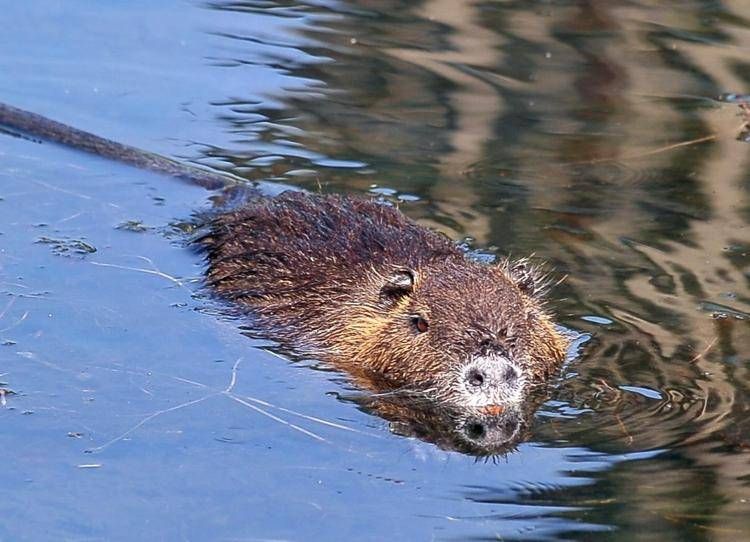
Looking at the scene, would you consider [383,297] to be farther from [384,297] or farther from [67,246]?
[67,246]

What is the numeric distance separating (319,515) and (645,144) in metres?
4.93

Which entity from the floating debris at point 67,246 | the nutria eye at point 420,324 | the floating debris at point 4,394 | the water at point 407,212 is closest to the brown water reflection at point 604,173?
the water at point 407,212

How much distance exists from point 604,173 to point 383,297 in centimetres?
277

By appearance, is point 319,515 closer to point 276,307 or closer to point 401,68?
point 276,307

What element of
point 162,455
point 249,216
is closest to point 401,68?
point 249,216

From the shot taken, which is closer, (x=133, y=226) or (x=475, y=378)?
(x=475, y=378)

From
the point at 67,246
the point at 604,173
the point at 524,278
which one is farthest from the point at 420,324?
the point at 604,173

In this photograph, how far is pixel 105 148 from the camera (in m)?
9.01

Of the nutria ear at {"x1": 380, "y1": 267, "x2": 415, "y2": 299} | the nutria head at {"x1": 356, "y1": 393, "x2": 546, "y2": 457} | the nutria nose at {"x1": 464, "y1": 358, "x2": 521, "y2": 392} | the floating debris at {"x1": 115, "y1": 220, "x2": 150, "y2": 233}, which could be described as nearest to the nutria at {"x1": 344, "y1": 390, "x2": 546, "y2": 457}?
the nutria head at {"x1": 356, "y1": 393, "x2": 546, "y2": 457}

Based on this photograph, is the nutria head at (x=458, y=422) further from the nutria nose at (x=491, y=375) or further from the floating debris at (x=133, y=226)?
the floating debris at (x=133, y=226)

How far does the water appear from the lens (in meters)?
5.39

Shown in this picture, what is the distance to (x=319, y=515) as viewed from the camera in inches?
206

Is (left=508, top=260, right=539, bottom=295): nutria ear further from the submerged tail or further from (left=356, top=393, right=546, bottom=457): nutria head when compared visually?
the submerged tail

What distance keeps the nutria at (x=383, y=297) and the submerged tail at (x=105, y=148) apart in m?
1.07
